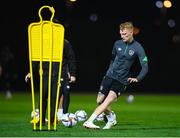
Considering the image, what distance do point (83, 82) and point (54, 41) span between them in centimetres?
3083

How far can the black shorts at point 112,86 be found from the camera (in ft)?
57.9

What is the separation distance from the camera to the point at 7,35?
4834 cm

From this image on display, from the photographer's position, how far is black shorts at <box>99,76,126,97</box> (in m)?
17.7

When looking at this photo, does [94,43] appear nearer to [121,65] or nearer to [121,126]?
[121,126]

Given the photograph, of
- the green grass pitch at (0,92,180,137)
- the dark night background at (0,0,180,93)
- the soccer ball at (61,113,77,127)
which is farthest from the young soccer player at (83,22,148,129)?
the dark night background at (0,0,180,93)

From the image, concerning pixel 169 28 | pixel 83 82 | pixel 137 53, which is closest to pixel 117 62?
pixel 137 53

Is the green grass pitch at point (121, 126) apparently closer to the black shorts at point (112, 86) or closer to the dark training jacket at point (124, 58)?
the black shorts at point (112, 86)

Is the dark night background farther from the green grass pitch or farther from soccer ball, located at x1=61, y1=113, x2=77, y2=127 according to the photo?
soccer ball, located at x1=61, y1=113, x2=77, y2=127

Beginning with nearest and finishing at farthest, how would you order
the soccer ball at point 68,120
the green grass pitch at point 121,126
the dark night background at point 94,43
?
the green grass pitch at point 121,126
the soccer ball at point 68,120
the dark night background at point 94,43

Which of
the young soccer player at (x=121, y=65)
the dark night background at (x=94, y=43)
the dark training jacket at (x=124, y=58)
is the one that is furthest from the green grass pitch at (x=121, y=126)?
the dark night background at (x=94, y=43)

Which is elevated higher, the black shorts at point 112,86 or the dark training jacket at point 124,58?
the dark training jacket at point 124,58

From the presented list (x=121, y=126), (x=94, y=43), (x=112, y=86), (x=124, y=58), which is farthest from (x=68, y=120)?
(x=94, y=43)

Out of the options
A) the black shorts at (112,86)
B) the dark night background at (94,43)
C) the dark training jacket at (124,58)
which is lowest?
the dark night background at (94,43)

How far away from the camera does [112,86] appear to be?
58.1 feet
